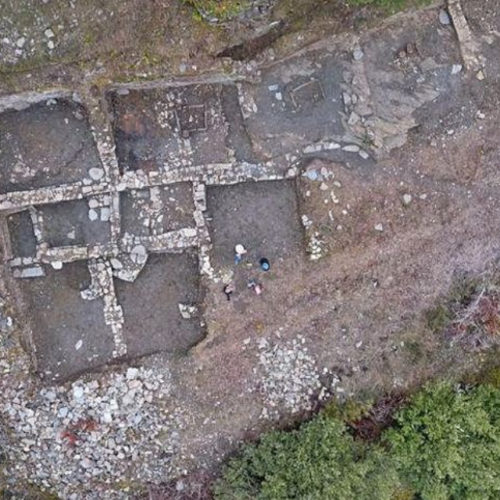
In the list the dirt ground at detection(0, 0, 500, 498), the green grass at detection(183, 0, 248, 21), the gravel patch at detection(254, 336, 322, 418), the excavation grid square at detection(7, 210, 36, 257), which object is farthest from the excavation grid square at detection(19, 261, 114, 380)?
the green grass at detection(183, 0, 248, 21)

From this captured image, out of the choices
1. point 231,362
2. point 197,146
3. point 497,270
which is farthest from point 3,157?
point 497,270

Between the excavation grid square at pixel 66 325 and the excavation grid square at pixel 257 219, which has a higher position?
the excavation grid square at pixel 257 219

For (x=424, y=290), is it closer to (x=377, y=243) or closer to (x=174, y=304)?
(x=377, y=243)

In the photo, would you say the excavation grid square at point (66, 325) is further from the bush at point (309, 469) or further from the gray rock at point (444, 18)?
the gray rock at point (444, 18)

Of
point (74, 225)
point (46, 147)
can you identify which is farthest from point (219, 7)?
point (74, 225)

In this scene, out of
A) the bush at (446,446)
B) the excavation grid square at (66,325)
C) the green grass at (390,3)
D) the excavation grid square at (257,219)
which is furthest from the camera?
the excavation grid square at (257,219)

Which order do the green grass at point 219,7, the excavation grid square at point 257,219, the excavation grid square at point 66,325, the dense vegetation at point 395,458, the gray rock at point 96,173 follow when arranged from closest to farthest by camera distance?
the green grass at point 219,7 → the dense vegetation at point 395,458 → the gray rock at point 96,173 → the excavation grid square at point 66,325 → the excavation grid square at point 257,219

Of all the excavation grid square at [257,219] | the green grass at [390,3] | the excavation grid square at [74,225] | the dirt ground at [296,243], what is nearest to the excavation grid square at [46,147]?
the dirt ground at [296,243]
